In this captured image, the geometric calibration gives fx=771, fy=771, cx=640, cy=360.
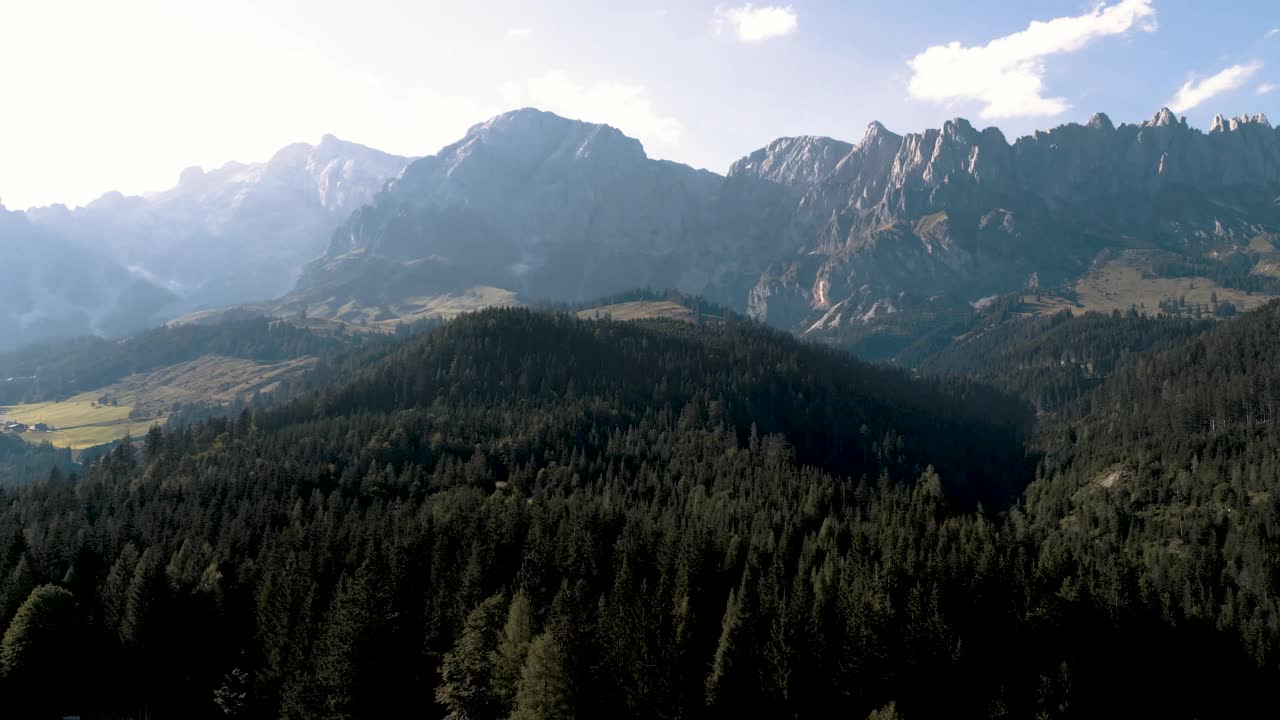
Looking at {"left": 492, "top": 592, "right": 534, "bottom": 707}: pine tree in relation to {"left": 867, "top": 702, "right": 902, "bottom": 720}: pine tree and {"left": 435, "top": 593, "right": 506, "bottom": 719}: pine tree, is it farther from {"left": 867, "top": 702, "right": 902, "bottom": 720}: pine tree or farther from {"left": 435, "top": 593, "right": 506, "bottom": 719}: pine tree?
{"left": 867, "top": 702, "right": 902, "bottom": 720}: pine tree

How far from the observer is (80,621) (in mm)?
87438

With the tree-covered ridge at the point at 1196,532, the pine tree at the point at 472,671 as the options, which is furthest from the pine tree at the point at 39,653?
the tree-covered ridge at the point at 1196,532

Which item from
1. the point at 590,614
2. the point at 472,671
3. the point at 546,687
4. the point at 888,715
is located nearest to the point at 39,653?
the point at 472,671

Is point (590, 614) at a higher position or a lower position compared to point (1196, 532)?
higher

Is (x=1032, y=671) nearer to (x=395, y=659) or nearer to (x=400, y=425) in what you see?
(x=395, y=659)

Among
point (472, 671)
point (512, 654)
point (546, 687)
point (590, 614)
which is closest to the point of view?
point (546, 687)

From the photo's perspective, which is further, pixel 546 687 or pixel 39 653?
pixel 39 653

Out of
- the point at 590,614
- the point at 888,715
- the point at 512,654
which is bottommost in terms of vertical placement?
the point at 888,715

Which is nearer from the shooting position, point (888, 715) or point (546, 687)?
point (888, 715)

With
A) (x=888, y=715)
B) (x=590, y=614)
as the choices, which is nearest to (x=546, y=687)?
(x=590, y=614)

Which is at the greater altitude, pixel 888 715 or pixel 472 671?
pixel 472 671

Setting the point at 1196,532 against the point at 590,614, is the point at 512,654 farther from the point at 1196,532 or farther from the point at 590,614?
the point at 1196,532

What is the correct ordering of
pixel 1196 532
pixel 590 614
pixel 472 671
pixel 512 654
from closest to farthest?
pixel 512 654 → pixel 472 671 → pixel 590 614 → pixel 1196 532

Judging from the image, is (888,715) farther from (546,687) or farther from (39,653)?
(39,653)
